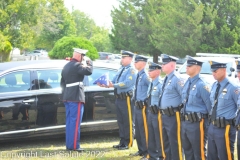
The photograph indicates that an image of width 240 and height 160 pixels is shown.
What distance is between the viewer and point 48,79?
714cm

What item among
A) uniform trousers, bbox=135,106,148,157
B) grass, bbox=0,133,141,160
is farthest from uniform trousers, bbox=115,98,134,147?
uniform trousers, bbox=135,106,148,157

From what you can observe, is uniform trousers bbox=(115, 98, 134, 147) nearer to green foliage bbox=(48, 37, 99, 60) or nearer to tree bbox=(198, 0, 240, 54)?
green foliage bbox=(48, 37, 99, 60)

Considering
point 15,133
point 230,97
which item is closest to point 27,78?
point 15,133

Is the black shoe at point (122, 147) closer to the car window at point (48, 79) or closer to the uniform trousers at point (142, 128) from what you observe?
the uniform trousers at point (142, 128)

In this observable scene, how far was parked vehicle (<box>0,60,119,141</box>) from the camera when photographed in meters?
6.77

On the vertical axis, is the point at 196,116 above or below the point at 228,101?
Result: below

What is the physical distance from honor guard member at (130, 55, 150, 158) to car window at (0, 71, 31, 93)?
196 cm

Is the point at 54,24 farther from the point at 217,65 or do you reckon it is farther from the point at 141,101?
the point at 217,65

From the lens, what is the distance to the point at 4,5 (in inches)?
931

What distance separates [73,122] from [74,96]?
455mm

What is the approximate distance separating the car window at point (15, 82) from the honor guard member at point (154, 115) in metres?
2.29

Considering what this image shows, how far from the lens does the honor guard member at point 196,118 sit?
4906 mm

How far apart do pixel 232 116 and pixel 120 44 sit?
3056 cm

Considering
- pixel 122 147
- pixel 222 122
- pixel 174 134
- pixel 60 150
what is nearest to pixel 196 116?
pixel 222 122
